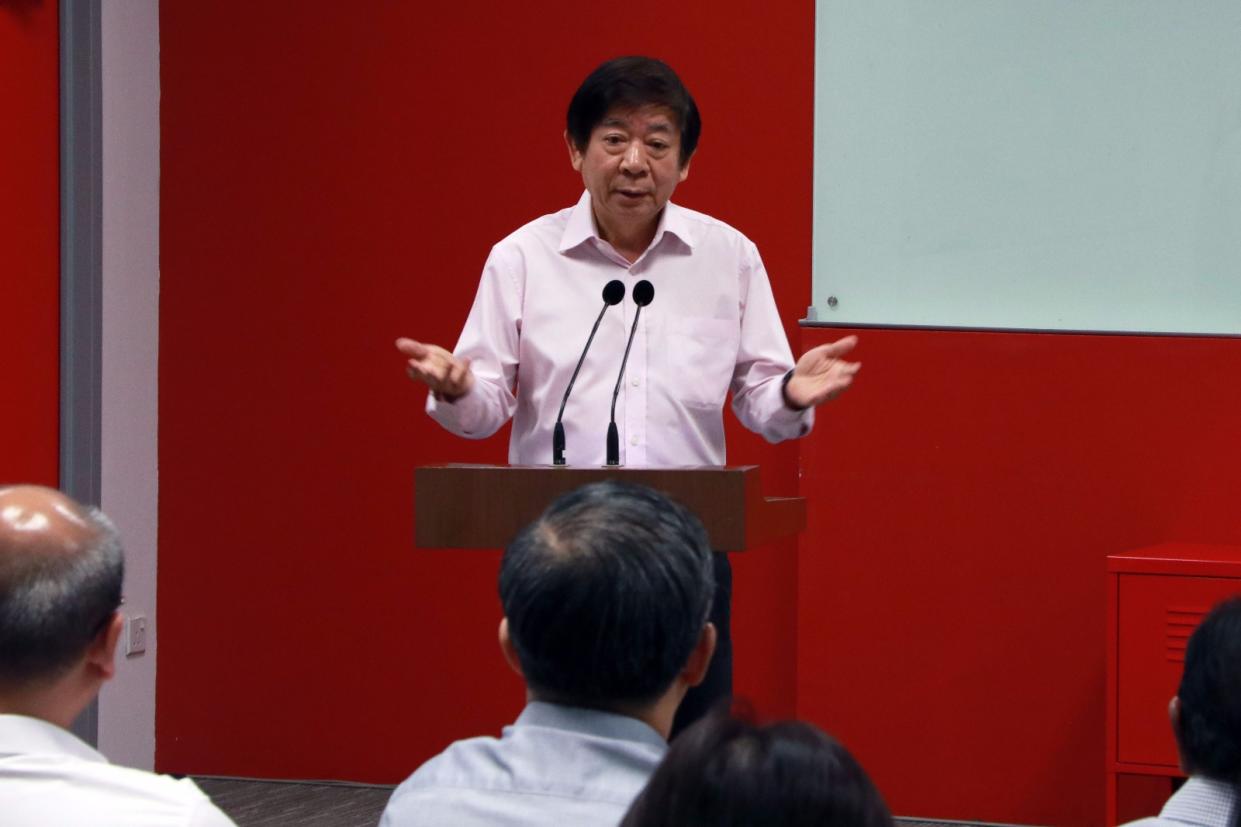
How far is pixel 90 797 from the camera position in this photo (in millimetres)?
1251

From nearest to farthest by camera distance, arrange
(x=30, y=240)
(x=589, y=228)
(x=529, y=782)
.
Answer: (x=529, y=782) → (x=589, y=228) → (x=30, y=240)

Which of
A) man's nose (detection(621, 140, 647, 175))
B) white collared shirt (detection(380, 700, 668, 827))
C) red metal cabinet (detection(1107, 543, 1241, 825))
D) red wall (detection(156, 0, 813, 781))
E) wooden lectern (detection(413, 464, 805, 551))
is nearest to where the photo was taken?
white collared shirt (detection(380, 700, 668, 827))

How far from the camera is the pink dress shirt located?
2.68 m

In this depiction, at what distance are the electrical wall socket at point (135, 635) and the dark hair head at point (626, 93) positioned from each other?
2.17 metres

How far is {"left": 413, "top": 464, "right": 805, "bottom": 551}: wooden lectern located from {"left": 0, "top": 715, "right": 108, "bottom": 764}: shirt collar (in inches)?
30.5

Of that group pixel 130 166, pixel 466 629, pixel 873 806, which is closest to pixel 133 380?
pixel 130 166

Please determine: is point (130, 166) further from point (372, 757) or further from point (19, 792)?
point (19, 792)

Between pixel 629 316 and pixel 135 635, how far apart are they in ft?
6.84

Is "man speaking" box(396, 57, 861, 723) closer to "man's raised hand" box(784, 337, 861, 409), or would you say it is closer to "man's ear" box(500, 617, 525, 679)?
"man's raised hand" box(784, 337, 861, 409)

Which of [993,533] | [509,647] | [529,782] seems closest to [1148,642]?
[993,533]

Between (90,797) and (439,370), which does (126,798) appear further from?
(439,370)

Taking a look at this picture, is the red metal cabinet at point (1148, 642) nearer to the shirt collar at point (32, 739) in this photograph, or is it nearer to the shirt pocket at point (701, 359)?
the shirt pocket at point (701, 359)

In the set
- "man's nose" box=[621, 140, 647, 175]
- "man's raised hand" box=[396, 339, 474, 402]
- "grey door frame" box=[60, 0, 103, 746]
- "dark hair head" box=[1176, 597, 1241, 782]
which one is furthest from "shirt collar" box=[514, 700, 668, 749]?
"grey door frame" box=[60, 0, 103, 746]

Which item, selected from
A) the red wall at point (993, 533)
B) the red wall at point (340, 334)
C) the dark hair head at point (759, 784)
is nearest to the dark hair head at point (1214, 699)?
the dark hair head at point (759, 784)
